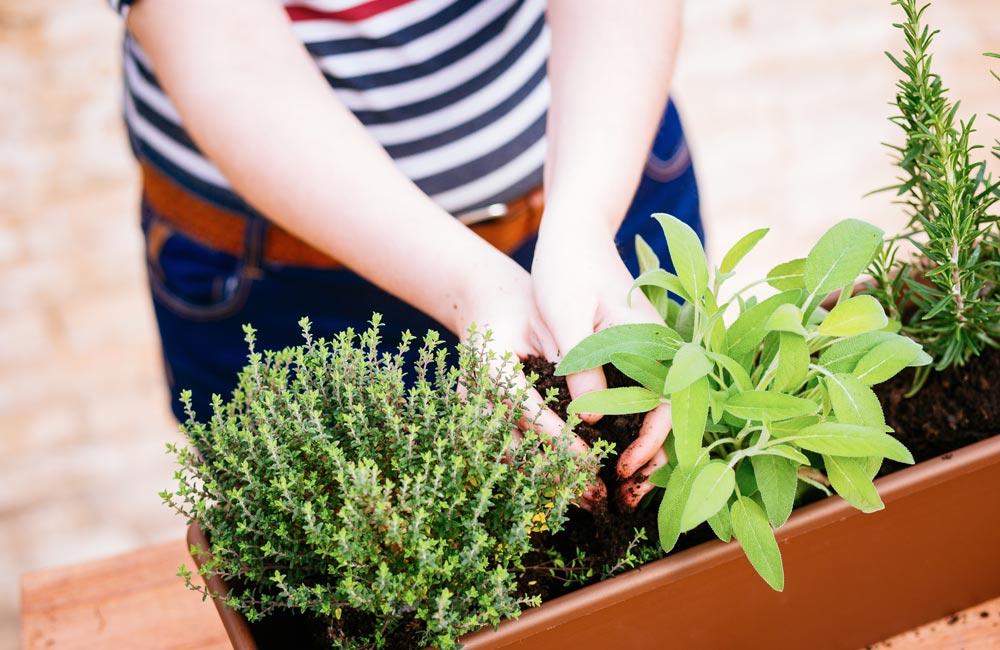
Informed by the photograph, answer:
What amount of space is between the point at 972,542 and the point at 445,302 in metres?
0.51

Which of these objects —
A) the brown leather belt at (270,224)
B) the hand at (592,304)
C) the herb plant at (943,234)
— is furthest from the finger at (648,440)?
the brown leather belt at (270,224)

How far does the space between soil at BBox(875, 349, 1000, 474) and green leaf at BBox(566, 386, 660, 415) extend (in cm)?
28

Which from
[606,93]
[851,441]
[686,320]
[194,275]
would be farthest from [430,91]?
[851,441]

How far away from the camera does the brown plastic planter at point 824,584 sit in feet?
2.27

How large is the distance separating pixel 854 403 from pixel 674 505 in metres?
0.15

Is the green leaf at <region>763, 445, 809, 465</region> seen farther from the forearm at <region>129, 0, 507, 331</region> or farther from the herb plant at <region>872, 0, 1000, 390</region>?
the forearm at <region>129, 0, 507, 331</region>

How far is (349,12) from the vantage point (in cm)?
113

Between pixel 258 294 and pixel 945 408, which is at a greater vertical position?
pixel 258 294

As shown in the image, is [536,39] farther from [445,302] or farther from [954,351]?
[954,351]

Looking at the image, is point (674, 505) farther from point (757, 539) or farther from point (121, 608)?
point (121, 608)

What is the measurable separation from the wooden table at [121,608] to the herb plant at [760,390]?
521mm

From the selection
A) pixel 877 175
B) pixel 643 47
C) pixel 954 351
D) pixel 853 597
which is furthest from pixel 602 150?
pixel 877 175

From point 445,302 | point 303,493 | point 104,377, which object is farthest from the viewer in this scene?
point 104,377

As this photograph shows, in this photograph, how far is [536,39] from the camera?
1.27 metres
